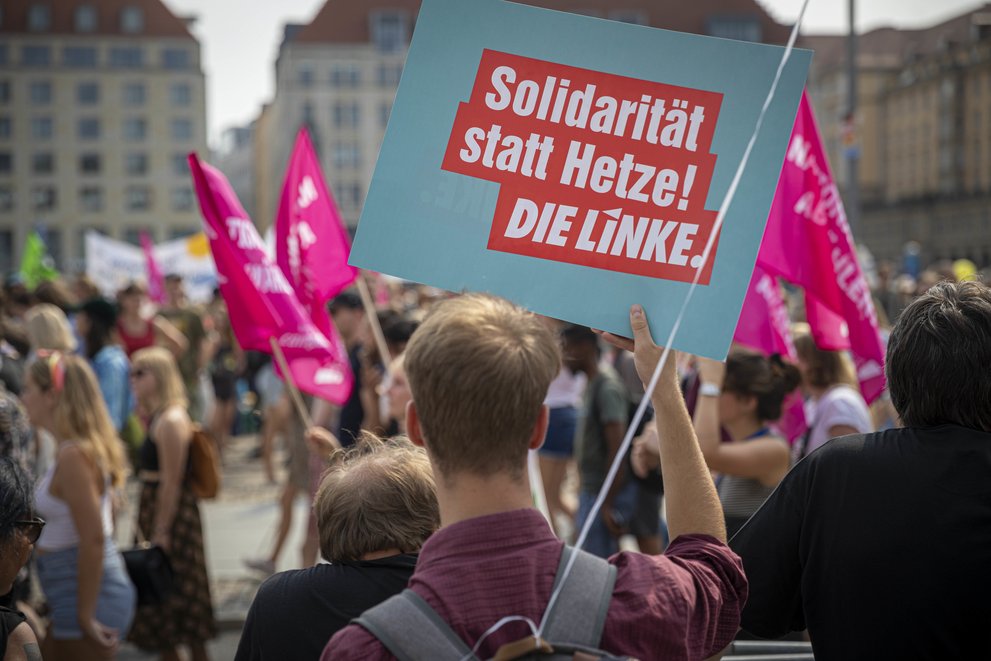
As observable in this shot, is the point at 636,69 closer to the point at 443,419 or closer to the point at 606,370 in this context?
the point at 443,419

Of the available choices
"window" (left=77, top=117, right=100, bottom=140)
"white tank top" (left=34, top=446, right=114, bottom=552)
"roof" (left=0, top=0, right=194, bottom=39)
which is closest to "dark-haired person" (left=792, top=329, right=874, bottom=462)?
"white tank top" (left=34, top=446, right=114, bottom=552)

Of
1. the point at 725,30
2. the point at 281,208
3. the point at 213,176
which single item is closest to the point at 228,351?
the point at 281,208

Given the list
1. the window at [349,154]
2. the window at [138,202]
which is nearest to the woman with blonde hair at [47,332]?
the window at [349,154]

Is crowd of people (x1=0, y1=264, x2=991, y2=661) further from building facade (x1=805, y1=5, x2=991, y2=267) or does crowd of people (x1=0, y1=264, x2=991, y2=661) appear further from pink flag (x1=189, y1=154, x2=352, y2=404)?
building facade (x1=805, y1=5, x2=991, y2=267)

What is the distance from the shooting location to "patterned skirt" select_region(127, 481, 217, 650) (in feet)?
16.9

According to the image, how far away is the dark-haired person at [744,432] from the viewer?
3.95 m

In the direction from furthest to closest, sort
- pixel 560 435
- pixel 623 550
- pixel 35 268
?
pixel 35 268 → pixel 560 435 → pixel 623 550

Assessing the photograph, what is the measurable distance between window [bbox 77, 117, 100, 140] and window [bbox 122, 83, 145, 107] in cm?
290

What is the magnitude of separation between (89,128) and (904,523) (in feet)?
294

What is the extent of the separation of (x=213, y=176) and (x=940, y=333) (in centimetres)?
347

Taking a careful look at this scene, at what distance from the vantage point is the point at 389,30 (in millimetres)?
72250

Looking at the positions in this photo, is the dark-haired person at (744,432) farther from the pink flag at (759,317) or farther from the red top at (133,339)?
the red top at (133,339)

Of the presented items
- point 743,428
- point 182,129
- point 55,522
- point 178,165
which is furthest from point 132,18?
point 743,428

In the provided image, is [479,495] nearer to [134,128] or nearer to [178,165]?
[178,165]
